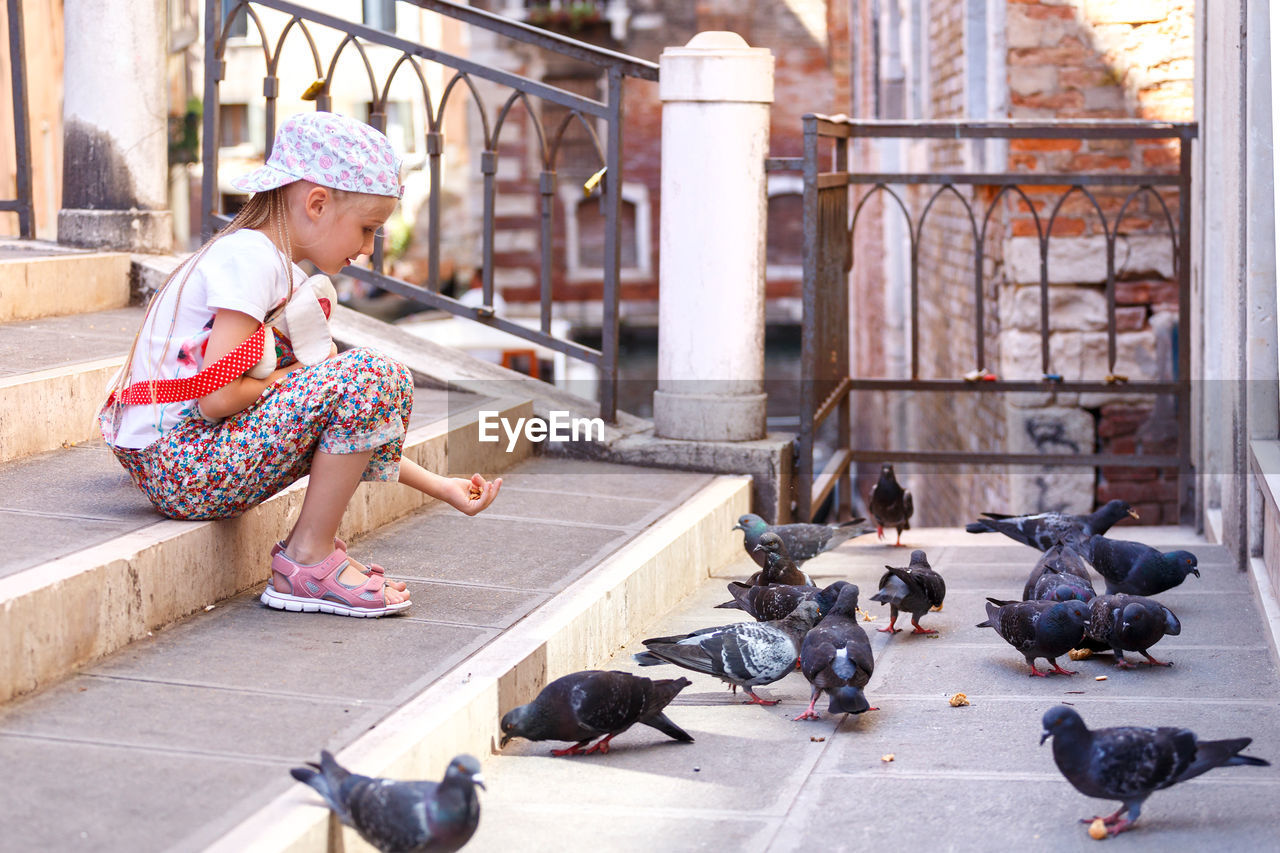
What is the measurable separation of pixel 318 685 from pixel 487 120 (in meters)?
3.40

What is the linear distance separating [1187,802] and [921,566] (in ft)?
5.48

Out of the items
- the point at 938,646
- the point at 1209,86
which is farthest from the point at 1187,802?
the point at 1209,86

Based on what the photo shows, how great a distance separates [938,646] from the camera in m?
4.43

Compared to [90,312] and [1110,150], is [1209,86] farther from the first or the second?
[90,312]

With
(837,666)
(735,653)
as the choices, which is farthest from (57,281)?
(837,666)

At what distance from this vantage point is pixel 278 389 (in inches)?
141

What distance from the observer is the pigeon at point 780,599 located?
4.11 meters

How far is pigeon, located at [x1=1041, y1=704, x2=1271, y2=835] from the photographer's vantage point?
288 centimetres

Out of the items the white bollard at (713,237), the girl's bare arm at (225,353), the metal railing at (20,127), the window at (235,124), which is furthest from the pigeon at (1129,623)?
the window at (235,124)

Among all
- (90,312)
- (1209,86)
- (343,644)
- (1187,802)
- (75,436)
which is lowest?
(1187,802)

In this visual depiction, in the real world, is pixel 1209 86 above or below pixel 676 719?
above

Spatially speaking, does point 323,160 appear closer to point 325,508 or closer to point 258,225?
point 258,225

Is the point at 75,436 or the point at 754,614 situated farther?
the point at 75,436

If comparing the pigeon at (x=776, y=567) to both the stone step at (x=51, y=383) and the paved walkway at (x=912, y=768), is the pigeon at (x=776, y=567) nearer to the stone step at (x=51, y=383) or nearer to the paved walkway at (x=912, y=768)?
the paved walkway at (x=912, y=768)
